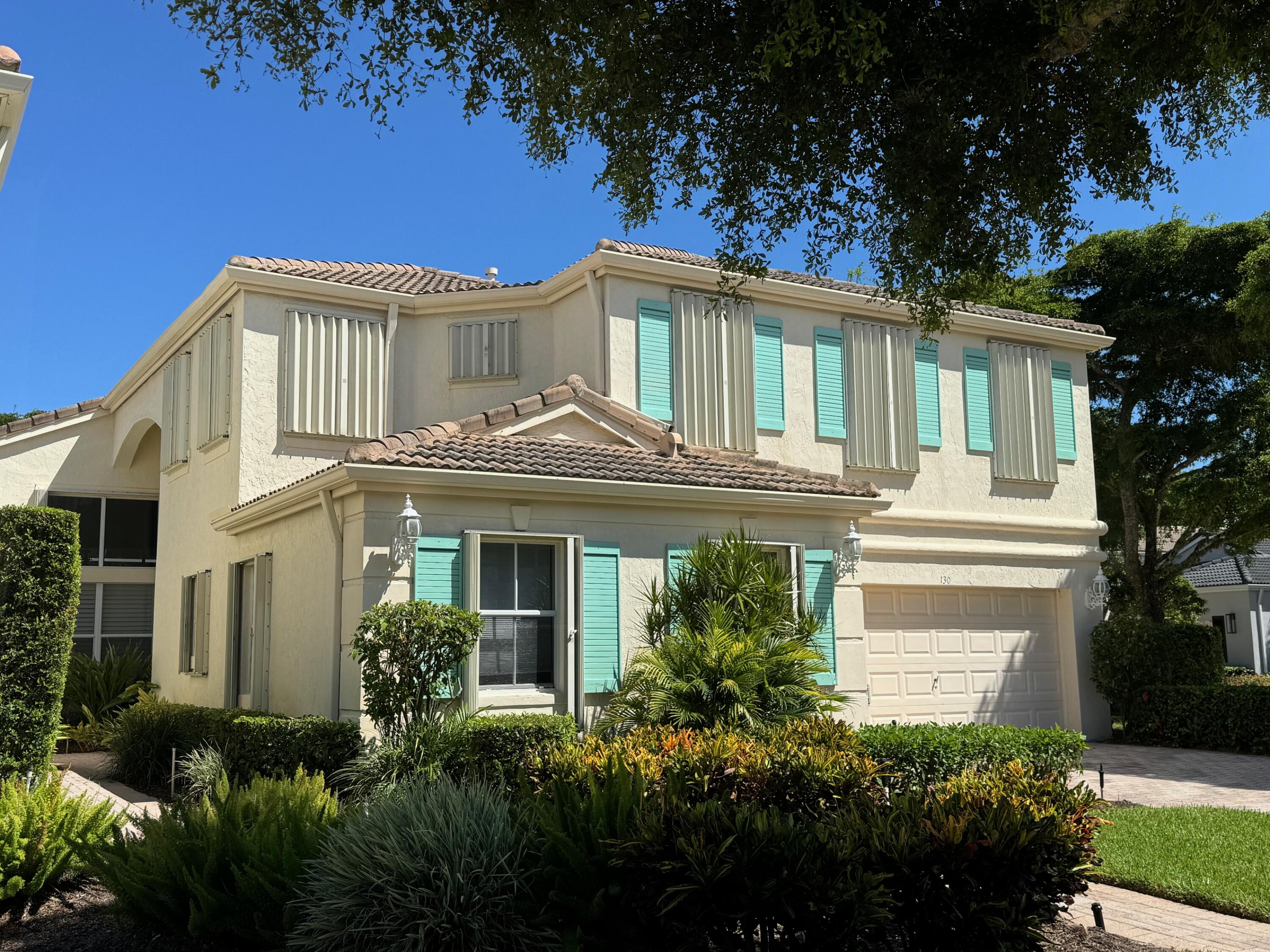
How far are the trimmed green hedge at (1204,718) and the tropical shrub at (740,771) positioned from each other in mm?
12094

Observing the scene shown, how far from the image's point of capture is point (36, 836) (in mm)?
7070

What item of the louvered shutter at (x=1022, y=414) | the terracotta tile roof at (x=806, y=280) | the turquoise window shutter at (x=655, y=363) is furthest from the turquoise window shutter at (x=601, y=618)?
the louvered shutter at (x=1022, y=414)

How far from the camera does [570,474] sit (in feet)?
39.1

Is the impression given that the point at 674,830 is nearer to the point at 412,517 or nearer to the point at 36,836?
the point at 36,836

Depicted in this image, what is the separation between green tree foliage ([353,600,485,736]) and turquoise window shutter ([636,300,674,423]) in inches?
235

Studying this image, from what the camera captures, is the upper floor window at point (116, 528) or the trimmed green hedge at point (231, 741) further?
the upper floor window at point (116, 528)

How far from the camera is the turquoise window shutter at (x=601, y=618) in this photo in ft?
39.4

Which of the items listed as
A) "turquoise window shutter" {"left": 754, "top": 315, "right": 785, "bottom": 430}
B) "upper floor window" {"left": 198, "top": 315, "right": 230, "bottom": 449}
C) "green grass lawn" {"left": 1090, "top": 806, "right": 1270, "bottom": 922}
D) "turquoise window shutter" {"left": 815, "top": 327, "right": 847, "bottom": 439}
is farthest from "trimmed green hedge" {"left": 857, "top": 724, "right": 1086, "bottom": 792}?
"upper floor window" {"left": 198, "top": 315, "right": 230, "bottom": 449}

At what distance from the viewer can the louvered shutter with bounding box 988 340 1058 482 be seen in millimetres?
18438

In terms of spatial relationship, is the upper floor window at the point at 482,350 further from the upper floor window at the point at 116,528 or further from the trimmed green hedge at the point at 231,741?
the upper floor window at the point at 116,528

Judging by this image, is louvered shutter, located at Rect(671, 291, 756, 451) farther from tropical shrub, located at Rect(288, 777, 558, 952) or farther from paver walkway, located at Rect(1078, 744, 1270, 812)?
tropical shrub, located at Rect(288, 777, 558, 952)

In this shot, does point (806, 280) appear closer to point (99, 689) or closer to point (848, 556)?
point (848, 556)

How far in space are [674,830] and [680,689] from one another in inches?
208

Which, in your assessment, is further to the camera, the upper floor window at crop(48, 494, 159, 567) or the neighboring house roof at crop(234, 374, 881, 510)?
the upper floor window at crop(48, 494, 159, 567)
